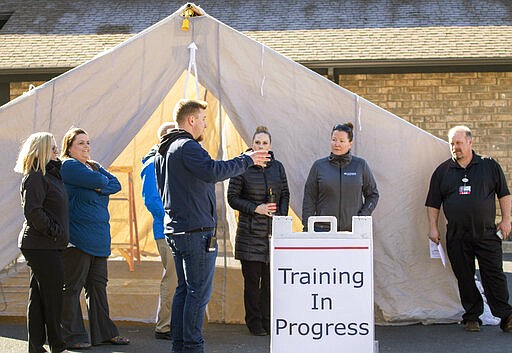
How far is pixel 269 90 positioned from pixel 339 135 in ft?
2.74

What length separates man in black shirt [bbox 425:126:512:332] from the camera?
6.87 metres

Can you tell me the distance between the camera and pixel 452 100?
45.3ft

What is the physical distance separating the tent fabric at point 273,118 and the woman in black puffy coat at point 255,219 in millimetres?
352

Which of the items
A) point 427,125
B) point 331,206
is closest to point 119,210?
point 331,206

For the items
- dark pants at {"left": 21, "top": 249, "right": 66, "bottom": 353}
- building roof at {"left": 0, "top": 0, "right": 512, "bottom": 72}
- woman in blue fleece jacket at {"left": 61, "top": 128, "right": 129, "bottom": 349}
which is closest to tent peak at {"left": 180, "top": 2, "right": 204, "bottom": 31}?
woman in blue fleece jacket at {"left": 61, "top": 128, "right": 129, "bottom": 349}

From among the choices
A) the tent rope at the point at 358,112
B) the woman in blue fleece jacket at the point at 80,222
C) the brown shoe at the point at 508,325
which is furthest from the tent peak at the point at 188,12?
the brown shoe at the point at 508,325

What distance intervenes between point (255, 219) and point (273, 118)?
3.07 feet

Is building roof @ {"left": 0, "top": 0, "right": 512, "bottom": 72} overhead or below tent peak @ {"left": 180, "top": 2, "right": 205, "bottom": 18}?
overhead

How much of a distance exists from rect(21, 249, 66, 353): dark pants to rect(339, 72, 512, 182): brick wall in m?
8.77

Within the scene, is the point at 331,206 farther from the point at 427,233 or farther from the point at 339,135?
the point at 427,233

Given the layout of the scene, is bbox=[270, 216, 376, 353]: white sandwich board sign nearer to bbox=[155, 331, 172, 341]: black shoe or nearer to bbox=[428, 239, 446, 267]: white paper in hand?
bbox=[155, 331, 172, 341]: black shoe

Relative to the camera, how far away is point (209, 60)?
23.4 feet

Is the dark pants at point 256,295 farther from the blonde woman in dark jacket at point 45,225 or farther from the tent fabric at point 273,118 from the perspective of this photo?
the blonde woman in dark jacket at point 45,225

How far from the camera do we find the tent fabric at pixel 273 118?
23.0 ft
